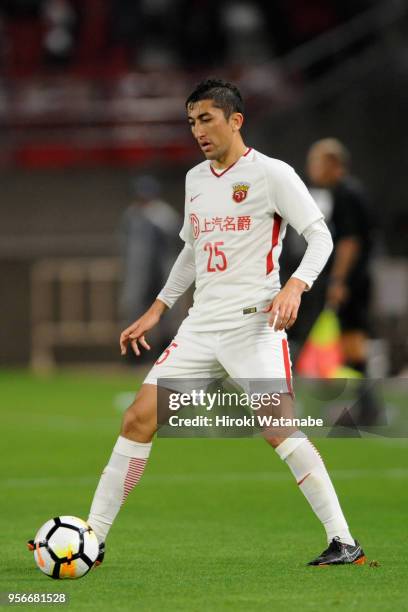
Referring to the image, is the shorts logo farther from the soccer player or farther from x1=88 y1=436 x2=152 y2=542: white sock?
x1=88 y1=436 x2=152 y2=542: white sock

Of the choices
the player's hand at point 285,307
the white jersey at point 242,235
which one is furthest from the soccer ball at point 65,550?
the player's hand at point 285,307

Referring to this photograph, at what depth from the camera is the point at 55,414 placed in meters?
15.4

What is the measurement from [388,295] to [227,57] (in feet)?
24.4

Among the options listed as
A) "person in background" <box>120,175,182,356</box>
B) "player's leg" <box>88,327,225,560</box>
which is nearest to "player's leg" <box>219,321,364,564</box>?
"player's leg" <box>88,327,225,560</box>

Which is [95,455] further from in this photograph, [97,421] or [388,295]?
[388,295]

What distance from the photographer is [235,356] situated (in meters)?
6.61

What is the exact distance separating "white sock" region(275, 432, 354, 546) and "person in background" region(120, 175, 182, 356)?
1245cm

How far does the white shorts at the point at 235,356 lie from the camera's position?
656cm

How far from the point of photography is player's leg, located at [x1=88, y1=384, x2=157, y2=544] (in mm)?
6582

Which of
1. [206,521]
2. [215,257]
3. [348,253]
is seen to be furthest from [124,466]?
[348,253]

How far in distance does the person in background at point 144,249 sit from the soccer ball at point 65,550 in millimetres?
12626

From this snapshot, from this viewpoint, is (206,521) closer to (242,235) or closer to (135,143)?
(242,235)

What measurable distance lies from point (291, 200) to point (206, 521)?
7.72 feet

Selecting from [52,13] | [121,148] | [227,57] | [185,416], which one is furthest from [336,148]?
[52,13]
